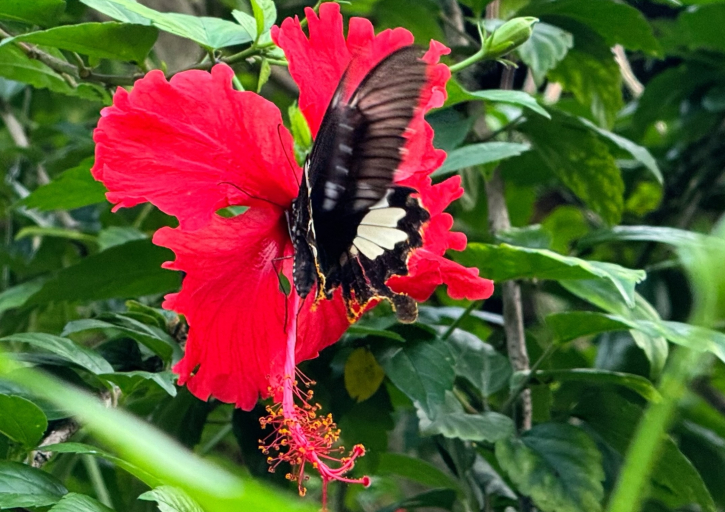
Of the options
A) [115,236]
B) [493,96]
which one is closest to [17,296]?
[115,236]

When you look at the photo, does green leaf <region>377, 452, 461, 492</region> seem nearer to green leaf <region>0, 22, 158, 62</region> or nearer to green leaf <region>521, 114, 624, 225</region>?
green leaf <region>521, 114, 624, 225</region>

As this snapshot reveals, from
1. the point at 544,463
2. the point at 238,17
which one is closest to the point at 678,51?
the point at 544,463

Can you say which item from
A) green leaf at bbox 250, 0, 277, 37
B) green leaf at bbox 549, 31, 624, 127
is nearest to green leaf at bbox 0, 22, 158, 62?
green leaf at bbox 250, 0, 277, 37

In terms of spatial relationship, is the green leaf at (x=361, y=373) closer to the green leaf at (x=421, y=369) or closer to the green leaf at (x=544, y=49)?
the green leaf at (x=421, y=369)

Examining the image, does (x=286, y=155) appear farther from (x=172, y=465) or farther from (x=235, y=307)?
(x=172, y=465)

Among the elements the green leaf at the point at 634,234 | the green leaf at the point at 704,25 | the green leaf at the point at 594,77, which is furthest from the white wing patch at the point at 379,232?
the green leaf at the point at 704,25
